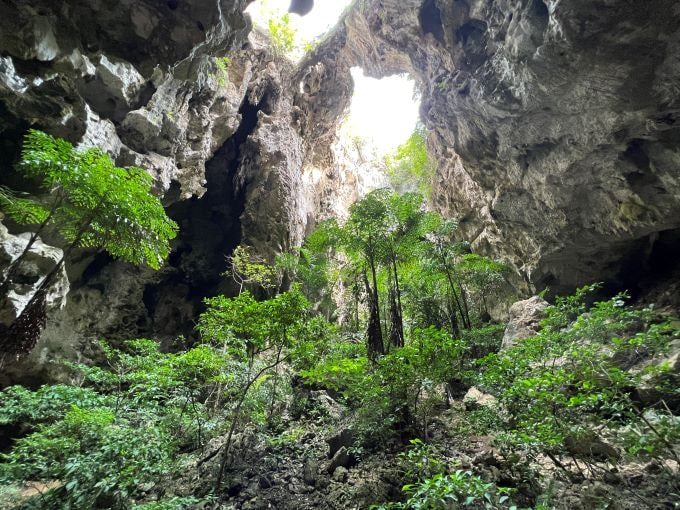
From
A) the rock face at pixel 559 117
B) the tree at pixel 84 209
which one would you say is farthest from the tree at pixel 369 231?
the tree at pixel 84 209

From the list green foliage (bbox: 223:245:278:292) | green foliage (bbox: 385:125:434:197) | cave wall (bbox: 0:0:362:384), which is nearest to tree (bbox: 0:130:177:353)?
cave wall (bbox: 0:0:362:384)

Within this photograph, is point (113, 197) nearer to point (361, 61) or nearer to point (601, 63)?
point (601, 63)

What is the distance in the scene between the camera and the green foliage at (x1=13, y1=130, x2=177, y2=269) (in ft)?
12.6

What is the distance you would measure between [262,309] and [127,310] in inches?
336

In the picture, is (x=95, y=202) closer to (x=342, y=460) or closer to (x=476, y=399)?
(x=342, y=460)

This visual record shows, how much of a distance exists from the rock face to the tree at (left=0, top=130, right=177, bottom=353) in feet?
25.9

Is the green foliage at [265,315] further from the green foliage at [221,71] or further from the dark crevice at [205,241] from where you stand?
the green foliage at [221,71]

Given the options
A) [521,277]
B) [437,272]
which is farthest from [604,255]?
[437,272]

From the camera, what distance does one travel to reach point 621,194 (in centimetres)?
801

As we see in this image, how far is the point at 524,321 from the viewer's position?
27.5 ft

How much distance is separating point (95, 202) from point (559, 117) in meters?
9.50

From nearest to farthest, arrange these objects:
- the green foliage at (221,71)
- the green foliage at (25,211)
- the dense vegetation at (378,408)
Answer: the dense vegetation at (378,408), the green foliage at (25,211), the green foliage at (221,71)

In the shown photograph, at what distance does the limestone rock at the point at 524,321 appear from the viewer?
797 cm

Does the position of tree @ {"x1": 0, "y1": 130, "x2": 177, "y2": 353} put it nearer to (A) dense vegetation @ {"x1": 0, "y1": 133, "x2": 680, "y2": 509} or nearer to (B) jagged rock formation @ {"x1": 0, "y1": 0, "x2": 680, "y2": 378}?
(A) dense vegetation @ {"x1": 0, "y1": 133, "x2": 680, "y2": 509}
